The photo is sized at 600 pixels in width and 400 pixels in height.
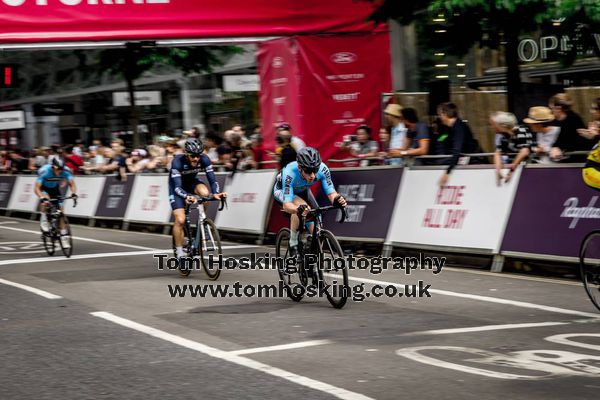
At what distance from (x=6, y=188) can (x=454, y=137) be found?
21.9 metres

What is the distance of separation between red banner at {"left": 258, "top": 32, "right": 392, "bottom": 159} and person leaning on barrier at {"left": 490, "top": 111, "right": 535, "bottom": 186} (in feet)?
20.0

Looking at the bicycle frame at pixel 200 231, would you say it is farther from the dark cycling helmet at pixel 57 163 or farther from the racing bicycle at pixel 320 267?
the dark cycling helmet at pixel 57 163

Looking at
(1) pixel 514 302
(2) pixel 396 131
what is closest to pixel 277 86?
(2) pixel 396 131

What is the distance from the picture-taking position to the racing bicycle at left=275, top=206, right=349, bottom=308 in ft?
33.8

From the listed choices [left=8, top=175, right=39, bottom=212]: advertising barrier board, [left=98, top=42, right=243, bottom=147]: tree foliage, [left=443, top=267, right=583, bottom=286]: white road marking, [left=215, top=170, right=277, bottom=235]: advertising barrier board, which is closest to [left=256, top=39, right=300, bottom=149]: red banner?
[left=215, top=170, right=277, bottom=235]: advertising barrier board

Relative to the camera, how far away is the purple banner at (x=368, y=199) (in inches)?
616

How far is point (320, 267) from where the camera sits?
10477mm

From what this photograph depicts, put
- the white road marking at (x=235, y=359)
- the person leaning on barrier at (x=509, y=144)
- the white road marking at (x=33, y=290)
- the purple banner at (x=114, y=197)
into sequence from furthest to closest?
the purple banner at (x=114, y=197) < the person leaning on barrier at (x=509, y=144) < the white road marking at (x=33, y=290) < the white road marking at (x=235, y=359)

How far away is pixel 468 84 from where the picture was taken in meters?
26.9

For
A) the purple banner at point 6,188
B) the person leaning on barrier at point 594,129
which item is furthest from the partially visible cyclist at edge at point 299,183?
the purple banner at point 6,188

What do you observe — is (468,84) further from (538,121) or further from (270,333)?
(270,333)

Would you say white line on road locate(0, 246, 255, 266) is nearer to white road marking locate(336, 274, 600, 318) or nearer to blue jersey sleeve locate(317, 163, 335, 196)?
white road marking locate(336, 274, 600, 318)

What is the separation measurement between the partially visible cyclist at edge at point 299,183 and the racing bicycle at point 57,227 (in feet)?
23.2

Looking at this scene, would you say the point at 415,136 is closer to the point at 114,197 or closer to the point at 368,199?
the point at 368,199
